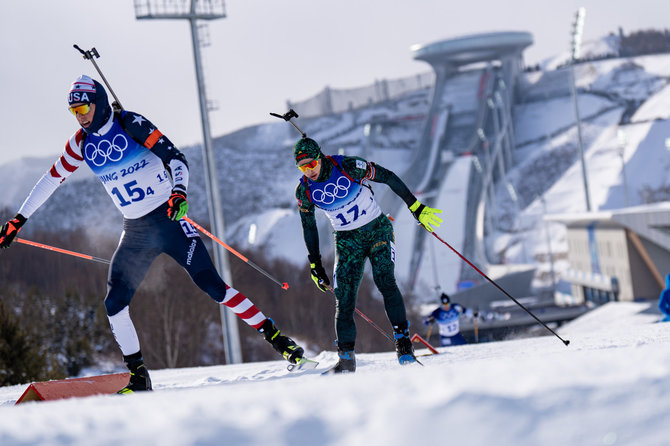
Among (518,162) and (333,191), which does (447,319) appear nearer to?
(333,191)

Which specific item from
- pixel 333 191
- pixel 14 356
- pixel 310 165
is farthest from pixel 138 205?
pixel 14 356

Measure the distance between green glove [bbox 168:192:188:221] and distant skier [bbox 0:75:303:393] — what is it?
0.09m

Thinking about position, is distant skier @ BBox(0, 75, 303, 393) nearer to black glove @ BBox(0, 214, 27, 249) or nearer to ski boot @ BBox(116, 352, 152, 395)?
ski boot @ BBox(116, 352, 152, 395)

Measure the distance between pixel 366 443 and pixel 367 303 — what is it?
126 ft

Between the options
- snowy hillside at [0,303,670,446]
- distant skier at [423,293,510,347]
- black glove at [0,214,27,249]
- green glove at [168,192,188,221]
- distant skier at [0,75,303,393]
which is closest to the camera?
snowy hillside at [0,303,670,446]

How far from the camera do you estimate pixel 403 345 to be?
5.23 metres

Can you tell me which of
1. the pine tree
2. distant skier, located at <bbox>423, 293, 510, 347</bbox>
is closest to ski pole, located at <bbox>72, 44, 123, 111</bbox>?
distant skier, located at <bbox>423, 293, 510, 347</bbox>

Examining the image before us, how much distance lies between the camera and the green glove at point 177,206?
4.69 m

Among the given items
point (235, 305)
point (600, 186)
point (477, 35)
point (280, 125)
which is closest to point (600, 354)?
point (235, 305)

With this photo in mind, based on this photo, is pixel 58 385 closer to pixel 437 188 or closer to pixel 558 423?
pixel 558 423

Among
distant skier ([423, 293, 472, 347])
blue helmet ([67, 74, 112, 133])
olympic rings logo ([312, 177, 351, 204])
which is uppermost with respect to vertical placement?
blue helmet ([67, 74, 112, 133])

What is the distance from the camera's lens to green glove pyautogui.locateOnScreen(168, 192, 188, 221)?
4.69 metres

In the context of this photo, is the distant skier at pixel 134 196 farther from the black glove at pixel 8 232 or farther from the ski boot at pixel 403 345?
the ski boot at pixel 403 345

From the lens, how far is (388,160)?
85.4 meters
